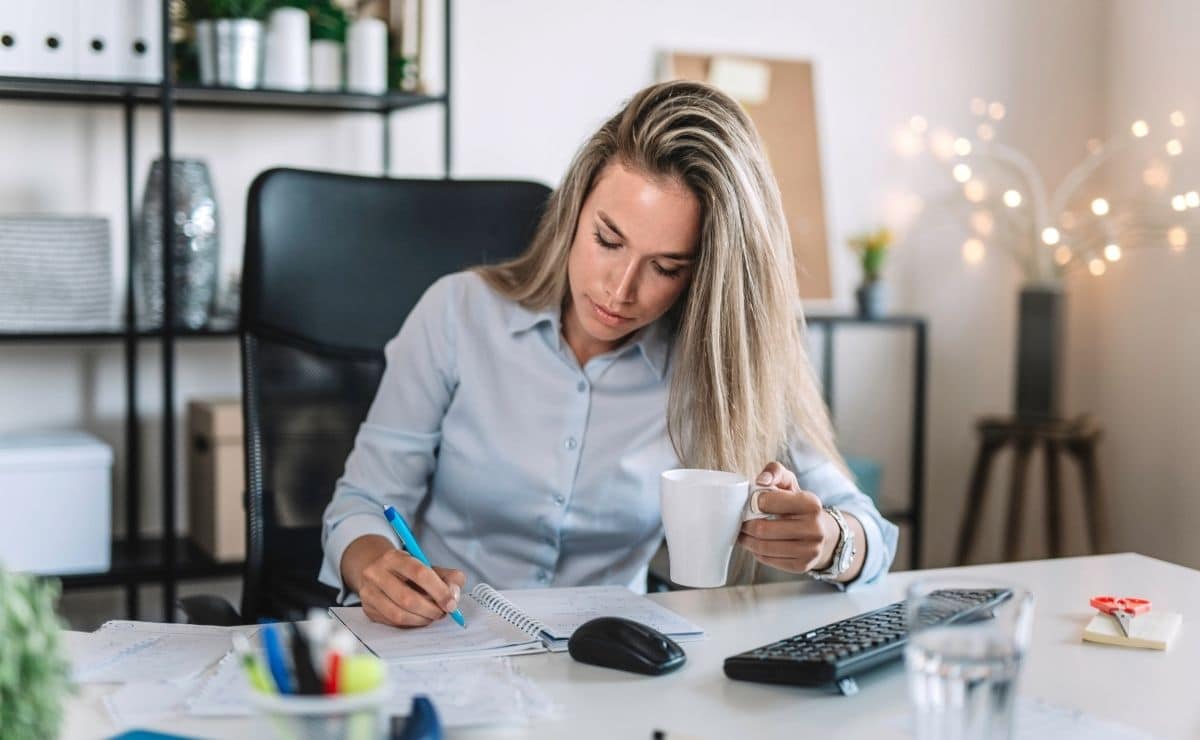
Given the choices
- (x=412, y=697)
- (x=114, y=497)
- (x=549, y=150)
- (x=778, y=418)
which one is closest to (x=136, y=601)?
(x=114, y=497)

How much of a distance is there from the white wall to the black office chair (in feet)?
3.06

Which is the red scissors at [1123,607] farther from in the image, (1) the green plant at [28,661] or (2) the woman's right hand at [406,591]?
(1) the green plant at [28,661]

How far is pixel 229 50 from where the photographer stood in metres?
2.29

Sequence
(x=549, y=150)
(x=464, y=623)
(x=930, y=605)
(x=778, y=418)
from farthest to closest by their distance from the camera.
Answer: (x=549, y=150) < (x=778, y=418) < (x=464, y=623) < (x=930, y=605)

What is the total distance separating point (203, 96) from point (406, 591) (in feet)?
5.13

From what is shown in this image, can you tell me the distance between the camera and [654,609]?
122cm

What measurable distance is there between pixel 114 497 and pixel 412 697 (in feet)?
5.84

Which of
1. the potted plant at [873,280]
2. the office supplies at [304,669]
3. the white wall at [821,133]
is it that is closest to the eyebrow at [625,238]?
the office supplies at [304,669]

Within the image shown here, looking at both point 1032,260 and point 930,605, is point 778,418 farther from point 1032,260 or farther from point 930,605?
point 1032,260

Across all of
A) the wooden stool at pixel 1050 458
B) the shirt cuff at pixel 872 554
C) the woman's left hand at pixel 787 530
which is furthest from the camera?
the wooden stool at pixel 1050 458

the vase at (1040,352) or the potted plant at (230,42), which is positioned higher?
the potted plant at (230,42)

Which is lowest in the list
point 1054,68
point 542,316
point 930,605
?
point 930,605

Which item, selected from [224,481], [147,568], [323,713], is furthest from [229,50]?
[323,713]

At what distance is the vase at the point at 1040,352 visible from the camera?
117 inches
